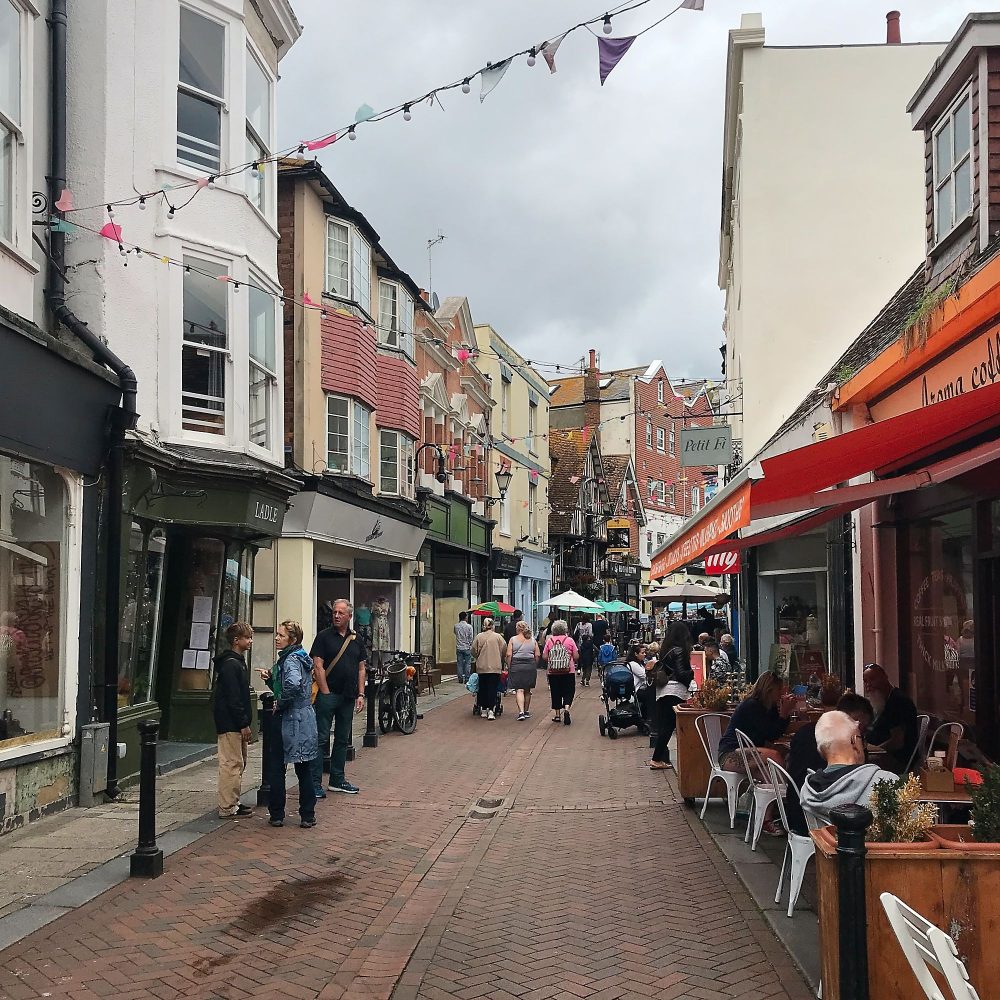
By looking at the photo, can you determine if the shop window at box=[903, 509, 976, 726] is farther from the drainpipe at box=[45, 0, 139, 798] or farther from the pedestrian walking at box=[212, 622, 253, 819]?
the drainpipe at box=[45, 0, 139, 798]

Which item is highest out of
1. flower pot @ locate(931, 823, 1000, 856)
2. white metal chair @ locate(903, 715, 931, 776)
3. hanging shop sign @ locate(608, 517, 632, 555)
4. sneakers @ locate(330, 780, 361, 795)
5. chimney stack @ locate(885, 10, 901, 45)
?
chimney stack @ locate(885, 10, 901, 45)

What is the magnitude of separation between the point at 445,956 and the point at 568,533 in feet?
134

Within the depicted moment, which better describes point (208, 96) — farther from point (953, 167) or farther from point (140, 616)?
point (953, 167)

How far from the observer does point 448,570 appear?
2925 centimetres

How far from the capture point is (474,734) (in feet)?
53.7

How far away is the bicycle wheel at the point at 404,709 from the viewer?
15.9m

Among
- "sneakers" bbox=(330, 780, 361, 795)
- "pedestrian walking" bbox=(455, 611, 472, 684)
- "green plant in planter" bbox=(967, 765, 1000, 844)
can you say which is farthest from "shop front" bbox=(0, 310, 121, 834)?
"pedestrian walking" bbox=(455, 611, 472, 684)

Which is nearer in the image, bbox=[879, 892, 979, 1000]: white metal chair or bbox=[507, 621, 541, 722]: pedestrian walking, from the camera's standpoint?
bbox=[879, 892, 979, 1000]: white metal chair

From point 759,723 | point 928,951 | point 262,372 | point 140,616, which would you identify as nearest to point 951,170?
point 759,723

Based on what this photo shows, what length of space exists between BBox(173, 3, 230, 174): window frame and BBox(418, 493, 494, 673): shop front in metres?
13.1

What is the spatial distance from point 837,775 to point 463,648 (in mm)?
21243

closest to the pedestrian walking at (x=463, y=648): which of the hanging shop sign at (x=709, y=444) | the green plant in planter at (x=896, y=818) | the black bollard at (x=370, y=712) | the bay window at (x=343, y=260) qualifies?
the hanging shop sign at (x=709, y=444)

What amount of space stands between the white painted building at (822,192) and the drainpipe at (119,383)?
456 inches

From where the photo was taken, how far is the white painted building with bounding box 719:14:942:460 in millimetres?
17812
